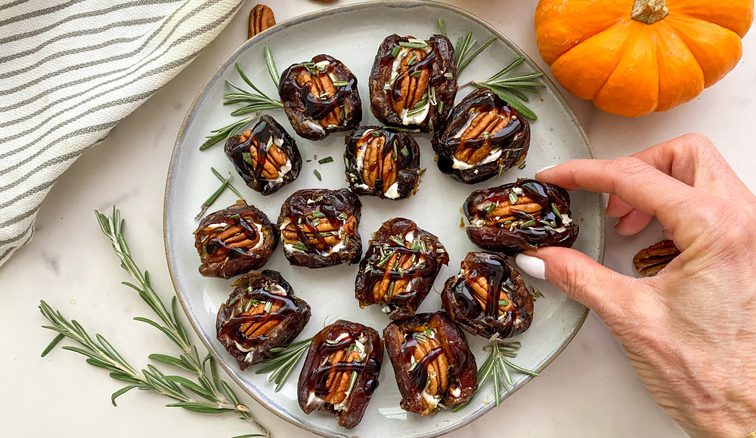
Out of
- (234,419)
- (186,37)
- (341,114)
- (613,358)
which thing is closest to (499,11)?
(341,114)

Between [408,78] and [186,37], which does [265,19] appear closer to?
[186,37]

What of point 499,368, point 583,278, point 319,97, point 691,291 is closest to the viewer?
point 691,291

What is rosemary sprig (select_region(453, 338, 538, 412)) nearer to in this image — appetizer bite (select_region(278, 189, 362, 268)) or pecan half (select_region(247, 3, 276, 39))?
appetizer bite (select_region(278, 189, 362, 268))

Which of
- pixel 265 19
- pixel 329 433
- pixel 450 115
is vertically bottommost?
pixel 329 433

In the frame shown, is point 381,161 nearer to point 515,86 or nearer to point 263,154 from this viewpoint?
point 263,154

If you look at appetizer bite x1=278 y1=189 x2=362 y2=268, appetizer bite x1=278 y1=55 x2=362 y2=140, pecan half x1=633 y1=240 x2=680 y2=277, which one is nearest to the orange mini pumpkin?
pecan half x1=633 y1=240 x2=680 y2=277

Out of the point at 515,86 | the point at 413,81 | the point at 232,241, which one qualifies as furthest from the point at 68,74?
the point at 515,86
